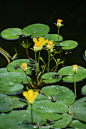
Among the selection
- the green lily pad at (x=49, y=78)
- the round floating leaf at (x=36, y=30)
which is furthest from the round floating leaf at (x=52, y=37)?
the green lily pad at (x=49, y=78)

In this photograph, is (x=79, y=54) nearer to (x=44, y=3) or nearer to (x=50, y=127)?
(x=50, y=127)

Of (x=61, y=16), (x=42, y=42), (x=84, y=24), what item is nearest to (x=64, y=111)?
(x=42, y=42)

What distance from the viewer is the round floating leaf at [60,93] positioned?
1.34 metres

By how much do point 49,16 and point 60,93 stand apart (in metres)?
1.51

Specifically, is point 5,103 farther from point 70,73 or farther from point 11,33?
point 11,33

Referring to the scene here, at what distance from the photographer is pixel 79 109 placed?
126cm

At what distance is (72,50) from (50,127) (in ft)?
3.29

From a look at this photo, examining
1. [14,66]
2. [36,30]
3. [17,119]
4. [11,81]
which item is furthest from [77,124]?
[36,30]

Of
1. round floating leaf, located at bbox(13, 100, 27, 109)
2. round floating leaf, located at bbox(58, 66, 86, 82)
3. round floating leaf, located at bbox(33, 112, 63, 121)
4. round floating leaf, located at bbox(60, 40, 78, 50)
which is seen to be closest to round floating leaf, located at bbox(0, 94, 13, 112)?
round floating leaf, located at bbox(13, 100, 27, 109)

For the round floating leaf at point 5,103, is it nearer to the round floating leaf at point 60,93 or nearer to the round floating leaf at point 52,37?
the round floating leaf at point 60,93

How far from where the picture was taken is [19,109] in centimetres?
129

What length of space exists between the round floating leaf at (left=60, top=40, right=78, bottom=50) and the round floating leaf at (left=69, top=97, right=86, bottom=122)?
0.74 metres

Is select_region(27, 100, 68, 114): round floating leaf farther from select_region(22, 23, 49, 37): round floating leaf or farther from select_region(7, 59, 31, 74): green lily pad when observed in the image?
select_region(22, 23, 49, 37): round floating leaf

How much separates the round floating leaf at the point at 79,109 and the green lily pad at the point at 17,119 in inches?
9.2
